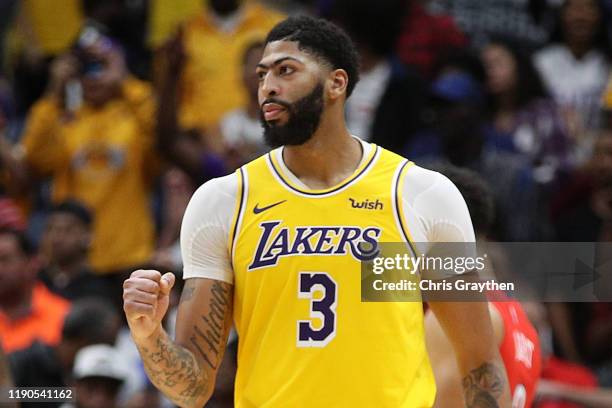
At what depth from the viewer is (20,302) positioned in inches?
361

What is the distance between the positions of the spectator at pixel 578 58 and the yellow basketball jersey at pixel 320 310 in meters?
5.56

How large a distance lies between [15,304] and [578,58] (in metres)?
4.83

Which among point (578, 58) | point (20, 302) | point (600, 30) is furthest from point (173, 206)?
point (600, 30)

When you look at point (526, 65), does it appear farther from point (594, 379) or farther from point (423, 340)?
point (423, 340)

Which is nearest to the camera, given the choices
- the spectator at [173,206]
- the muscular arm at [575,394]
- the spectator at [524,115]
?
the muscular arm at [575,394]

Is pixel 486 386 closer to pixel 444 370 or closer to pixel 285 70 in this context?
pixel 444 370

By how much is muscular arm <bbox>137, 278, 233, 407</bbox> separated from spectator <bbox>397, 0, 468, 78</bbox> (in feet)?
18.5

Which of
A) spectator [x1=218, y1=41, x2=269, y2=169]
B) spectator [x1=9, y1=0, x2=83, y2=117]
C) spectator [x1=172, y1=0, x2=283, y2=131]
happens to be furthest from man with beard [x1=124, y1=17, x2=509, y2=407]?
spectator [x1=9, y1=0, x2=83, y2=117]

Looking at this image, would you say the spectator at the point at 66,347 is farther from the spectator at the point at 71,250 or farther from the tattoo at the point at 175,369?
the tattoo at the point at 175,369

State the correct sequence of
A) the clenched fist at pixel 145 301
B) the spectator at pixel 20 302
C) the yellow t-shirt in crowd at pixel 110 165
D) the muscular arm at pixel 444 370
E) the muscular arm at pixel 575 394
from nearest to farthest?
the clenched fist at pixel 145 301 < the muscular arm at pixel 444 370 < the muscular arm at pixel 575 394 < the spectator at pixel 20 302 < the yellow t-shirt in crowd at pixel 110 165

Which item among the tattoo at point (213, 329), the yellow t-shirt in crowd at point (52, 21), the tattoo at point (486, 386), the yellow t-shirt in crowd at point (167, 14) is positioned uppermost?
the yellow t-shirt in crowd at point (52, 21)

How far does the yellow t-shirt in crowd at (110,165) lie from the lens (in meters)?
10.4

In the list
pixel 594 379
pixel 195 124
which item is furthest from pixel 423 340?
pixel 195 124

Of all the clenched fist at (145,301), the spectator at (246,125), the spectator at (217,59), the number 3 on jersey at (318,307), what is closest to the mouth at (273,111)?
the number 3 on jersey at (318,307)
